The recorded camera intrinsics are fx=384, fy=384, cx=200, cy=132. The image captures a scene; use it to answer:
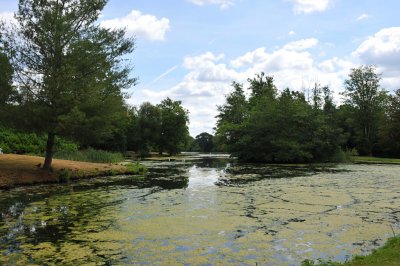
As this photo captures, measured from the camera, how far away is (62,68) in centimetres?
2100

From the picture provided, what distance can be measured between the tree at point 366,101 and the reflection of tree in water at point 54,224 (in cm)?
6106

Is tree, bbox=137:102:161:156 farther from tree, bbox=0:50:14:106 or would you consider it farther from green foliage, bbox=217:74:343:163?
tree, bbox=0:50:14:106

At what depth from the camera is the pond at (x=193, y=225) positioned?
788 centimetres

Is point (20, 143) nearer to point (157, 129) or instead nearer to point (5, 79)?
point (5, 79)

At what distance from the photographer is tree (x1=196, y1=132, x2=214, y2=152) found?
561 ft

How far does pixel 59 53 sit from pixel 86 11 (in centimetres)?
329

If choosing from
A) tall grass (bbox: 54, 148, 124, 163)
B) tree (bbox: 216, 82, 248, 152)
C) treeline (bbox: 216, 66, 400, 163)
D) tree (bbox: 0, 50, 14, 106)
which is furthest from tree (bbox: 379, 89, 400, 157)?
tree (bbox: 0, 50, 14, 106)

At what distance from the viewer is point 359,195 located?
16.4 m

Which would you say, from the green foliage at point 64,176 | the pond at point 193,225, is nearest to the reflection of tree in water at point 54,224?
the pond at point 193,225

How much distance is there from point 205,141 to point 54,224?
170 meters

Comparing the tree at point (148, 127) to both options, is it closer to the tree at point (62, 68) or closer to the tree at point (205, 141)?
the tree at point (62, 68)

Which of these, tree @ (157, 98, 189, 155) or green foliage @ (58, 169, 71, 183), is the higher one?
tree @ (157, 98, 189, 155)

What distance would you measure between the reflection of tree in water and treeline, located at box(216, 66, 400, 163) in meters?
33.3

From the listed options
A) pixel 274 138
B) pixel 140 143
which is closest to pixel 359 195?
pixel 274 138
